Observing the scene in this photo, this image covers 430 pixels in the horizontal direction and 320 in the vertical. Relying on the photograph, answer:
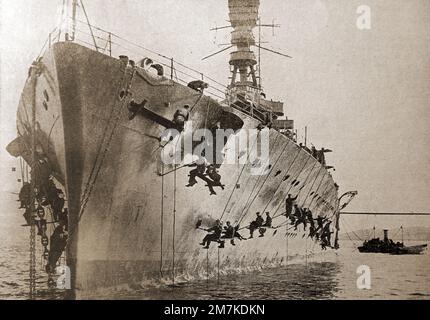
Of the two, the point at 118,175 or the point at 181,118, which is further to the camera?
the point at 181,118

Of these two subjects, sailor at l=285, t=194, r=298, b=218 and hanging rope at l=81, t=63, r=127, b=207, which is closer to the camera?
hanging rope at l=81, t=63, r=127, b=207

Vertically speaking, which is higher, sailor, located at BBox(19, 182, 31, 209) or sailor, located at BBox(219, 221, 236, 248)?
sailor, located at BBox(19, 182, 31, 209)

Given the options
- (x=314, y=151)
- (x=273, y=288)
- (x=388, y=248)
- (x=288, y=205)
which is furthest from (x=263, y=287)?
(x=388, y=248)

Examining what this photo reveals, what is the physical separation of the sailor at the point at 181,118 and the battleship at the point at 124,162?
0.04 meters

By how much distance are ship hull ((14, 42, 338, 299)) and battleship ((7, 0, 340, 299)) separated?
0.07ft

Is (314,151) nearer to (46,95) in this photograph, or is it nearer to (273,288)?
(273,288)

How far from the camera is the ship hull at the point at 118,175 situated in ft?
33.9

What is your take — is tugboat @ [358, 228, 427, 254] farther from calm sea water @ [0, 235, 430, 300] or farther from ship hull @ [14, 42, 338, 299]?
ship hull @ [14, 42, 338, 299]

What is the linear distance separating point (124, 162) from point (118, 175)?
301 millimetres

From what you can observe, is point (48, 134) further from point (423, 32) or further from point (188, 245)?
point (423, 32)

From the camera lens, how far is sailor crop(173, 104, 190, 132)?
446 inches

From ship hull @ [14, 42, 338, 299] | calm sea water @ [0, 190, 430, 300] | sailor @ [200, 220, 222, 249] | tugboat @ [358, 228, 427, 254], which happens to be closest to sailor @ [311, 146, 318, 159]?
calm sea water @ [0, 190, 430, 300]

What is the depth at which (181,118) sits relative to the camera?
11320 millimetres

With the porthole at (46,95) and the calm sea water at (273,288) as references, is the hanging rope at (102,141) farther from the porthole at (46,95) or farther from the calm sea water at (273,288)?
the calm sea water at (273,288)
